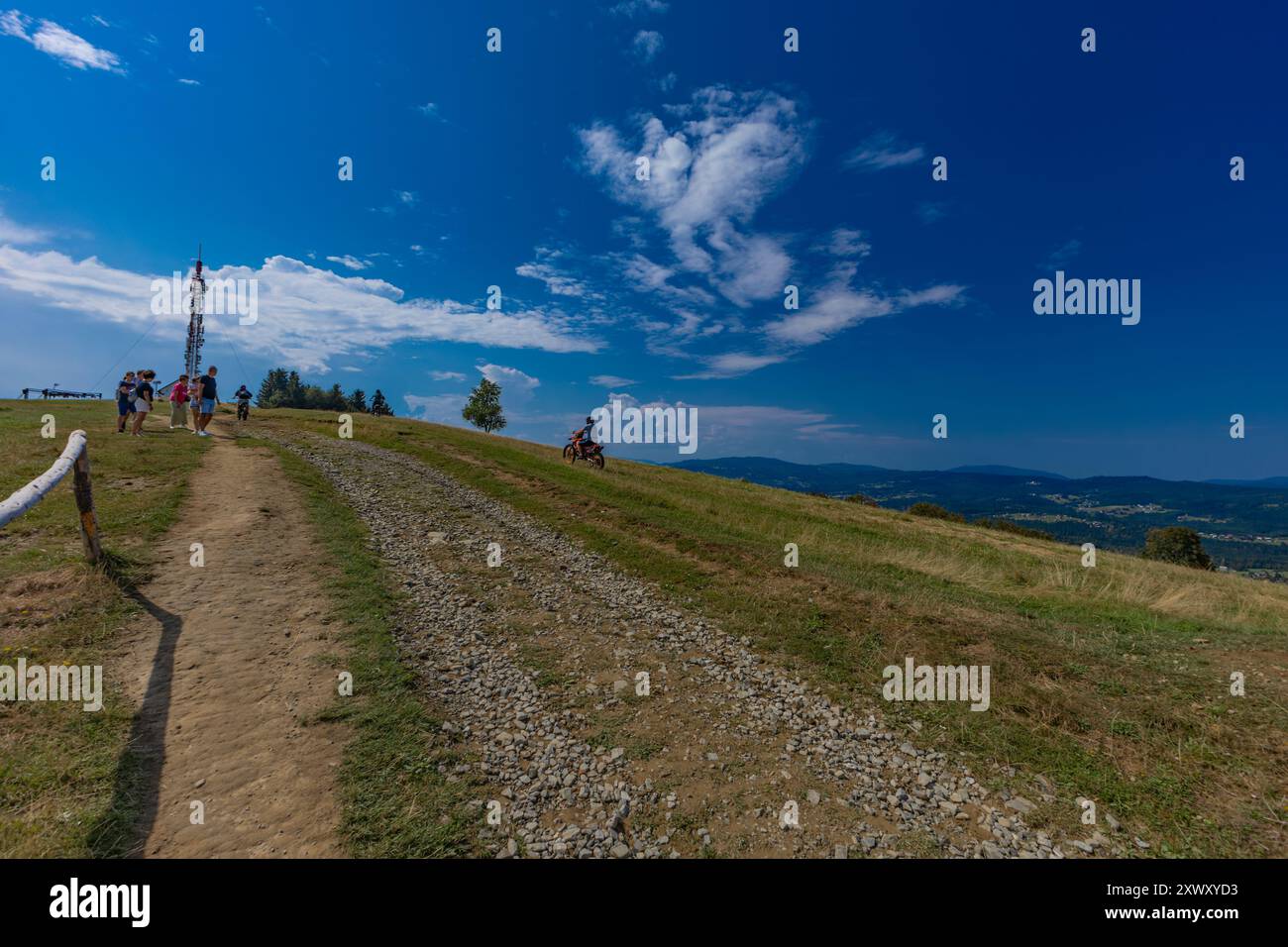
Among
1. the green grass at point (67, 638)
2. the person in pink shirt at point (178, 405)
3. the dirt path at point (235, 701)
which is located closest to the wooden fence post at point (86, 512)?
the green grass at point (67, 638)

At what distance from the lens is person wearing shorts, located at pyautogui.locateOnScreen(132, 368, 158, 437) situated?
72.9ft

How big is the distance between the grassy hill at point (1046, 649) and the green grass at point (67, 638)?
28.7 feet

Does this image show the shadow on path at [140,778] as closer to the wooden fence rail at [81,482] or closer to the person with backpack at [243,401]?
the wooden fence rail at [81,482]

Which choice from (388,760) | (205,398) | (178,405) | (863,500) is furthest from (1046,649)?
(863,500)

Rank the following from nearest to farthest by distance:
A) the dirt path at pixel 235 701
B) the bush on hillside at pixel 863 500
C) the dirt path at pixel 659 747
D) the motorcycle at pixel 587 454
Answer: the dirt path at pixel 235 701 → the dirt path at pixel 659 747 → the motorcycle at pixel 587 454 → the bush on hillside at pixel 863 500

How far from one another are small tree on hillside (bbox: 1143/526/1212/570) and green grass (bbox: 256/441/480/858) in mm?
65558

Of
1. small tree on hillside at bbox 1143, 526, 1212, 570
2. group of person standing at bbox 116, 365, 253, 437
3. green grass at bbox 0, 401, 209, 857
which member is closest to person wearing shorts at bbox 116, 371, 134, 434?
group of person standing at bbox 116, 365, 253, 437

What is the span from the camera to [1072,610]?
1261 cm

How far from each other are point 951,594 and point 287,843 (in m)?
15.1

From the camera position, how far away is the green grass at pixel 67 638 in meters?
4.06

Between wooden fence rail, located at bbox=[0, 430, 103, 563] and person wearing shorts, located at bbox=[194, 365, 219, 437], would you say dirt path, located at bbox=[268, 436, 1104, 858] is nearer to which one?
wooden fence rail, located at bbox=[0, 430, 103, 563]
